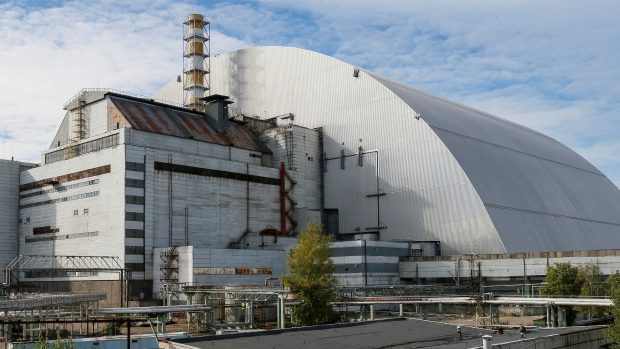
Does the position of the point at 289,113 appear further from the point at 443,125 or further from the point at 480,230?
the point at 480,230

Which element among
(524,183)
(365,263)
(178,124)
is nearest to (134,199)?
(178,124)

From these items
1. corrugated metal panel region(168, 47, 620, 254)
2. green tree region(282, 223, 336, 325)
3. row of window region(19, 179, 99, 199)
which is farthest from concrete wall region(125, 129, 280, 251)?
green tree region(282, 223, 336, 325)

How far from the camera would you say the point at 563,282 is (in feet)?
171

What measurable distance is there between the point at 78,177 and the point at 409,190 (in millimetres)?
38312

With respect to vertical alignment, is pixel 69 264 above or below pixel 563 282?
above

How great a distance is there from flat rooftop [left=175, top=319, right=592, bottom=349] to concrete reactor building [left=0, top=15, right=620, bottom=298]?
39441mm

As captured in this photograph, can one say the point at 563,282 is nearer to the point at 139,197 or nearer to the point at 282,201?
the point at 282,201

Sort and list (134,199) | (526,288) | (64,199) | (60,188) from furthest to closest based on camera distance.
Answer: (60,188) → (64,199) → (134,199) → (526,288)

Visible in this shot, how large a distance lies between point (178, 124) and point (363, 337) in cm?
5829

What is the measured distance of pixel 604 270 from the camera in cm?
6094

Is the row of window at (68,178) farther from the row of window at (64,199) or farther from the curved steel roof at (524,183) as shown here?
the curved steel roof at (524,183)

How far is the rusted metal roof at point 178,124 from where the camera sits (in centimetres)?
7831

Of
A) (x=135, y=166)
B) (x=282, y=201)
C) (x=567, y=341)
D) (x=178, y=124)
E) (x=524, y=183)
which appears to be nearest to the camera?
(x=567, y=341)

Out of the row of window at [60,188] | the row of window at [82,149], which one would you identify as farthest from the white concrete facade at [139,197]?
the row of window at [82,149]
